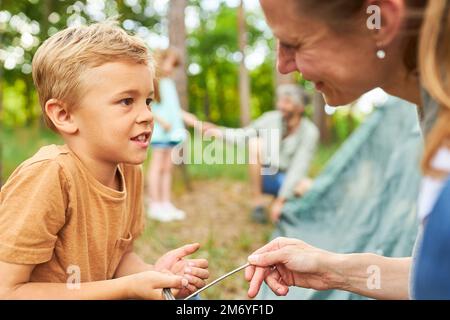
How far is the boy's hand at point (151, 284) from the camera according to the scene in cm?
121

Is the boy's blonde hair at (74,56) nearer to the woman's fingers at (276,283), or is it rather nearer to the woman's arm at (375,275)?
the woman's fingers at (276,283)

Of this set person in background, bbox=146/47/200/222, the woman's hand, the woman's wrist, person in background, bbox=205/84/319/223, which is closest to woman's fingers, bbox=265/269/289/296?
the woman's hand

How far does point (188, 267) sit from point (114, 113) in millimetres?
382

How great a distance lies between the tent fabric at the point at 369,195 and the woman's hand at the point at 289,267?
1427mm

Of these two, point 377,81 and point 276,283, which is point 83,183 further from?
point 377,81

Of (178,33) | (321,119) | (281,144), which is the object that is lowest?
(321,119)

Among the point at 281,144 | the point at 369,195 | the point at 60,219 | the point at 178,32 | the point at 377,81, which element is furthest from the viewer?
the point at 178,32

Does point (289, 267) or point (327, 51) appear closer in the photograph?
point (327, 51)

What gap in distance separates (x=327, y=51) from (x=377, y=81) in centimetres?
11

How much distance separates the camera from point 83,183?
1.30 metres

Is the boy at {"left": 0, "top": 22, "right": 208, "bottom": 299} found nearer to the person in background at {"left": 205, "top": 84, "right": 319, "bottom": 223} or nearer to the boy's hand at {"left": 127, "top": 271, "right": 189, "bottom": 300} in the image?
the boy's hand at {"left": 127, "top": 271, "right": 189, "bottom": 300}

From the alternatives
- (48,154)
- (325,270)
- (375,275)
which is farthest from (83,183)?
(375,275)

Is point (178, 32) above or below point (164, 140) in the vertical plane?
above

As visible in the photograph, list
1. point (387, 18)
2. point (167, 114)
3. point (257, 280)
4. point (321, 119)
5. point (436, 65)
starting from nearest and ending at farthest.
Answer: point (436, 65)
point (387, 18)
point (257, 280)
point (167, 114)
point (321, 119)
